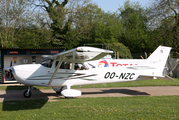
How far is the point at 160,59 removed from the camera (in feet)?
36.4

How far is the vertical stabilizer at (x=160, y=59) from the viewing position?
34.9 ft

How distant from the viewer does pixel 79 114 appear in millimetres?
6133

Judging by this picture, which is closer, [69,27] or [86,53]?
[86,53]

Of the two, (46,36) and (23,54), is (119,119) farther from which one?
(46,36)

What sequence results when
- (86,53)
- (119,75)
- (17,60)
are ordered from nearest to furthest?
(86,53) → (119,75) → (17,60)

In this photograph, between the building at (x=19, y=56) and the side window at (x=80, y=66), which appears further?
the building at (x=19, y=56)

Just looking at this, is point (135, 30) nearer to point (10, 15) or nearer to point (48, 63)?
point (10, 15)

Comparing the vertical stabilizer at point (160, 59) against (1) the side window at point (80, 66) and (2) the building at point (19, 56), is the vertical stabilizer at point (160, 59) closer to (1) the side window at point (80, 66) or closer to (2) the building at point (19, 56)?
(1) the side window at point (80, 66)

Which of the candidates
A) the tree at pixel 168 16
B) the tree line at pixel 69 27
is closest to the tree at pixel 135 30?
the tree line at pixel 69 27

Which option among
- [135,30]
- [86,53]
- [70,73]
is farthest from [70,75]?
[135,30]

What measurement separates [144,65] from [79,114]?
5.90 m

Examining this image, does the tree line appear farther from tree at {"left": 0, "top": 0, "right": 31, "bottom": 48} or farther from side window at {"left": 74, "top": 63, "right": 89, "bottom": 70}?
side window at {"left": 74, "top": 63, "right": 89, "bottom": 70}

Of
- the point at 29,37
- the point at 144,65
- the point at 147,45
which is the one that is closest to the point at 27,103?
the point at 144,65

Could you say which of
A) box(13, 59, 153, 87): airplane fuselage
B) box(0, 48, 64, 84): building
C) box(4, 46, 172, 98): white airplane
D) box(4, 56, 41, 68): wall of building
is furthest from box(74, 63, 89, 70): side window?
box(4, 56, 41, 68): wall of building
